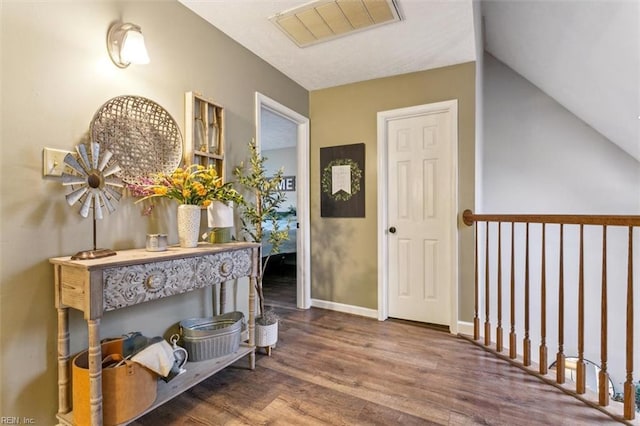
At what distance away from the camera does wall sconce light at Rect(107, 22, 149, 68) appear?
5.15 feet

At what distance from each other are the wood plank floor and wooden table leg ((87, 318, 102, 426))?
380 mm

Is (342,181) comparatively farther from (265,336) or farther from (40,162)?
(40,162)

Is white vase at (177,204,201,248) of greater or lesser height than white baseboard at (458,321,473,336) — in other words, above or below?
above

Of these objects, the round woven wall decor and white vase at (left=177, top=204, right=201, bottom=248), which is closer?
the round woven wall decor

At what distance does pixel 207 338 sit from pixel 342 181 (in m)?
2.00

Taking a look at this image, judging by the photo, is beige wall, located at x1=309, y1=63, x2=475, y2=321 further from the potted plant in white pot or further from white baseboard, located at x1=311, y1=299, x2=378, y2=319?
the potted plant in white pot

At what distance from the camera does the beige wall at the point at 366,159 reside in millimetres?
2662

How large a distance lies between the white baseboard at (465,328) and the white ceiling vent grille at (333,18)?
2502 mm

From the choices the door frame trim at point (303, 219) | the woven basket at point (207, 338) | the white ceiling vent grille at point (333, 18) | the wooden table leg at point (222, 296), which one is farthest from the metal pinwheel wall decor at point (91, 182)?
the door frame trim at point (303, 219)

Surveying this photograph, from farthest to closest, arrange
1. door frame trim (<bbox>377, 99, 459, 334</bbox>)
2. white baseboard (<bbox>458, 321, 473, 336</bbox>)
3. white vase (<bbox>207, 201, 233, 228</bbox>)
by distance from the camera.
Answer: door frame trim (<bbox>377, 99, 459, 334</bbox>) → white baseboard (<bbox>458, 321, 473, 336</bbox>) → white vase (<bbox>207, 201, 233, 228</bbox>)

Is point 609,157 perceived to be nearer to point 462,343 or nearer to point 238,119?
point 462,343

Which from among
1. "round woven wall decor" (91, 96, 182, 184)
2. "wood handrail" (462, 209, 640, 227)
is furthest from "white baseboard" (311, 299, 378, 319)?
"round woven wall decor" (91, 96, 182, 184)

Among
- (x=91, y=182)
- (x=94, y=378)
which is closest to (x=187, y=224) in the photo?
(x=91, y=182)

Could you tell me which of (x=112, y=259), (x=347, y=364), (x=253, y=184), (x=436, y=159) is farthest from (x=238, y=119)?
(x=347, y=364)
